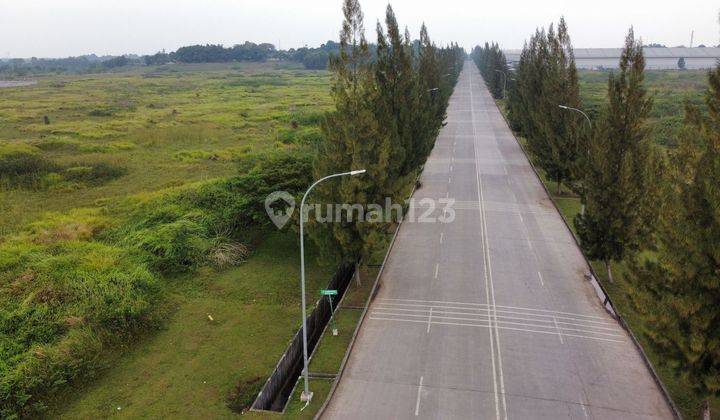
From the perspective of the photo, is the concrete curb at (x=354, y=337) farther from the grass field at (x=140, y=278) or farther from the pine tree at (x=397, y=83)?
the pine tree at (x=397, y=83)

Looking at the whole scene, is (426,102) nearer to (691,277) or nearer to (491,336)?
(491,336)

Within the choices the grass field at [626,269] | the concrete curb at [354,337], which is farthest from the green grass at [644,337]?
the concrete curb at [354,337]

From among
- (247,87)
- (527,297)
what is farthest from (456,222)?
(247,87)

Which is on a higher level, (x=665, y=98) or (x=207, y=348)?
(x=665, y=98)

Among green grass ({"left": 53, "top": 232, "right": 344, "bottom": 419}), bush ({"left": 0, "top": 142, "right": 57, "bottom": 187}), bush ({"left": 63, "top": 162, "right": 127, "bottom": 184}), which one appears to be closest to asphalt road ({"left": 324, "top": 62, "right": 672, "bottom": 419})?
green grass ({"left": 53, "top": 232, "right": 344, "bottom": 419})

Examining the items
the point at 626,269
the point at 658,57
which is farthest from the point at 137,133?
the point at 658,57

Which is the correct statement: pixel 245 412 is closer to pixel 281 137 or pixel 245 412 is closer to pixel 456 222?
pixel 456 222
